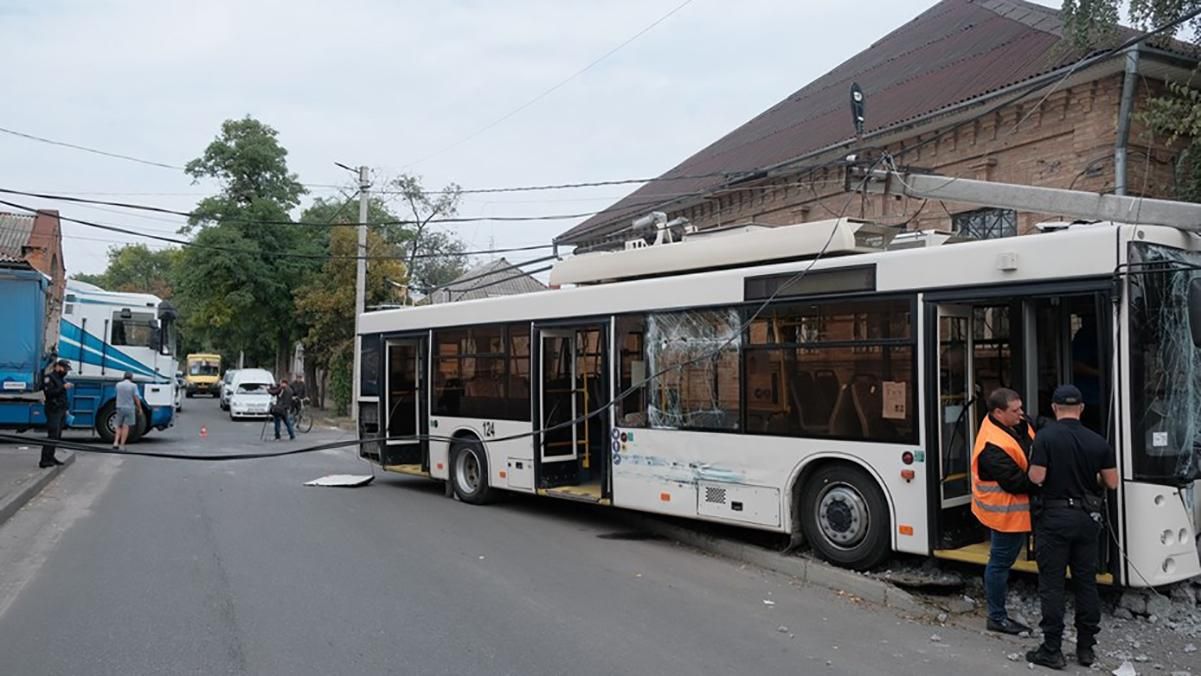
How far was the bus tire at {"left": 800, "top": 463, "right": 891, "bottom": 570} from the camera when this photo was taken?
7.50 m

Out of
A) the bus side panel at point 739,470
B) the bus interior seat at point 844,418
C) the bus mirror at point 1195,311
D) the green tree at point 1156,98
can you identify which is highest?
the green tree at point 1156,98

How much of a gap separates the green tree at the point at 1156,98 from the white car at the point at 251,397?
26682 mm

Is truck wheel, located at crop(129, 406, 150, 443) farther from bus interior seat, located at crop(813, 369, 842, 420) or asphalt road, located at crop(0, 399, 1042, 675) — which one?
bus interior seat, located at crop(813, 369, 842, 420)

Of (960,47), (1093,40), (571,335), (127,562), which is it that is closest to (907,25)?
(960,47)

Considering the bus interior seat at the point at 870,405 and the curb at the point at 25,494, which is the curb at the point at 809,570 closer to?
the bus interior seat at the point at 870,405

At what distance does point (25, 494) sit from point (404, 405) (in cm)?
520

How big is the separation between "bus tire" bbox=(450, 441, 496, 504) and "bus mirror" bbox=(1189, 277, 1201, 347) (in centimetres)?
837

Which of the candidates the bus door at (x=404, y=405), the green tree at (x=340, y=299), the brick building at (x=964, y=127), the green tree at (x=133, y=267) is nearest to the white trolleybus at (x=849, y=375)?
the bus door at (x=404, y=405)

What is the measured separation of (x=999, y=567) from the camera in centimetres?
619

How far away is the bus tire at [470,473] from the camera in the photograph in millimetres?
12227

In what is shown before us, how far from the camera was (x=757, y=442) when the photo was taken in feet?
27.8

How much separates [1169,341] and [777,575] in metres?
3.68

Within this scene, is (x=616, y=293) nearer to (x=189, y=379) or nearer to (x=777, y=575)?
(x=777, y=575)

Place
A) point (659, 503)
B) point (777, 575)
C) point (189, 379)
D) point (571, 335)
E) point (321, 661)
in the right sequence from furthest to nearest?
point (189, 379) → point (571, 335) → point (659, 503) → point (777, 575) → point (321, 661)
